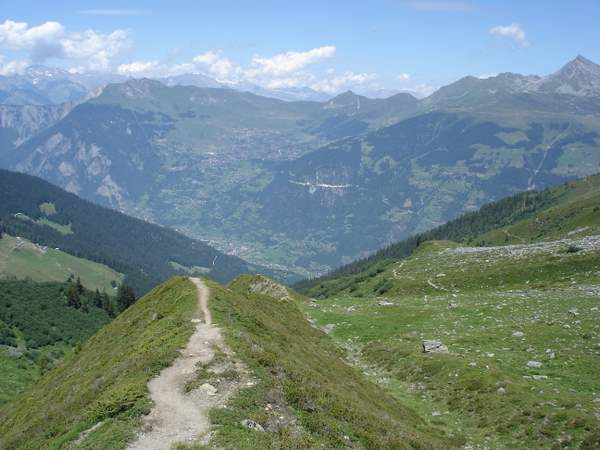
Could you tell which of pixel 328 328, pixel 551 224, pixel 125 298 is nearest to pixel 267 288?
pixel 328 328

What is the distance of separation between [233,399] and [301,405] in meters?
3.30

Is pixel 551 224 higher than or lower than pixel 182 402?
lower

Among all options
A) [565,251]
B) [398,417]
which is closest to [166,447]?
[398,417]

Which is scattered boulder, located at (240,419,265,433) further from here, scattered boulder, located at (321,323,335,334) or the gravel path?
scattered boulder, located at (321,323,335,334)

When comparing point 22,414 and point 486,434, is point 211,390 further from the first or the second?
point 22,414

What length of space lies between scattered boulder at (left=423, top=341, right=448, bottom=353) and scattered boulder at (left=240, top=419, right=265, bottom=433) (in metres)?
26.5

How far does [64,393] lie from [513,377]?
103ft

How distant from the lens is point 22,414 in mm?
40219

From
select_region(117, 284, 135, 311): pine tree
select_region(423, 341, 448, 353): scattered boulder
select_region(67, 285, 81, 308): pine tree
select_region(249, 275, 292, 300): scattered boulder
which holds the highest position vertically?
select_region(423, 341, 448, 353): scattered boulder

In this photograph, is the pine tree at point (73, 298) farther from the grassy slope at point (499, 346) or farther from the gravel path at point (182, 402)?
the gravel path at point (182, 402)

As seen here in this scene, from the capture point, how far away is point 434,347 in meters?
46.0

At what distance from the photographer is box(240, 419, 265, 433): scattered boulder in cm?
2264

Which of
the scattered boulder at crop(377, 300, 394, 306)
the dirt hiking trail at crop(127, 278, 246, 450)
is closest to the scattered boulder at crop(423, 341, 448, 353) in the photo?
the dirt hiking trail at crop(127, 278, 246, 450)

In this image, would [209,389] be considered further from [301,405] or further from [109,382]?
[109,382]
